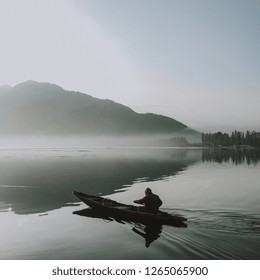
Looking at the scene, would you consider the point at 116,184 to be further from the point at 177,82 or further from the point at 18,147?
the point at 18,147

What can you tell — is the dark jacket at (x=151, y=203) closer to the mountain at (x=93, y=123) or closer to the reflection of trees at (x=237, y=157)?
the mountain at (x=93, y=123)

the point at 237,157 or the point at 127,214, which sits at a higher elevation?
the point at 237,157

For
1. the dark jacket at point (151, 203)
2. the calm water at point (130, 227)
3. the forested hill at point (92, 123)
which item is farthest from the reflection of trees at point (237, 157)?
the dark jacket at point (151, 203)

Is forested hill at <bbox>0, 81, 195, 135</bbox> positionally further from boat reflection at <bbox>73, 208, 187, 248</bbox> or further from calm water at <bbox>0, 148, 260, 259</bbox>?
boat reflection at <bbox>73, 208, 187, 248</bbox>

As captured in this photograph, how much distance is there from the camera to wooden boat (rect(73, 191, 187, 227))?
13.2 m

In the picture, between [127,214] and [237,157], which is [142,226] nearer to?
[127,214]

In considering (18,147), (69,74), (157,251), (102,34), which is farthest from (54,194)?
(18,147)

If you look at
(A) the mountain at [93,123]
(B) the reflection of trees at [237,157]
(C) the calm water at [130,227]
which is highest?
(A) the mountain at [93,123]

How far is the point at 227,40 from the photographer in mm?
19359

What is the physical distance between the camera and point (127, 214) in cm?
1447

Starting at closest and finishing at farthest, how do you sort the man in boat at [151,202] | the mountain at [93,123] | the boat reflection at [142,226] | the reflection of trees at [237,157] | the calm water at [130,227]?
1. the calm water at [130,227]
2. the boat reflection at [142,226]
3. the man in boat at [151,202]
4. the reflection of trees at [237,157]
5. the mountain at [93,123]

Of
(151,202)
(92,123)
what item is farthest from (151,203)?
(92,123)

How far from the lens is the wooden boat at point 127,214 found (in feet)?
43.4

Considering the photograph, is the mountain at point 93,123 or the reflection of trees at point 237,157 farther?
the mountain at point 93,123
